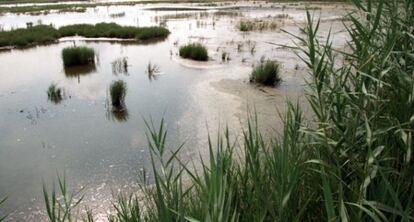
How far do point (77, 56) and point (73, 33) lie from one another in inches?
269

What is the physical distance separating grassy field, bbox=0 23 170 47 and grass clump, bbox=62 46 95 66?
4.63 m

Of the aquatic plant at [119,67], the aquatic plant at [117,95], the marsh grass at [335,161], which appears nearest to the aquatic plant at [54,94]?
the aquatic plant at [117,95]

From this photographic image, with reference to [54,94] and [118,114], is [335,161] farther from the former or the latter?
[54,94]

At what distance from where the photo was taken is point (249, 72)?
1020 centimetres

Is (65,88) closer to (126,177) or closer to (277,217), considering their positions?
(126,177)

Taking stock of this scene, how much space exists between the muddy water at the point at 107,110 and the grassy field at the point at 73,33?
5.57 feet

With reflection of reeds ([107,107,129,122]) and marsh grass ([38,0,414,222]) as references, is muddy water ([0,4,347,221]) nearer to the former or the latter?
reflection of reeds ([107,107,129,122])

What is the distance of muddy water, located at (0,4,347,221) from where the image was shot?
16.8 feet

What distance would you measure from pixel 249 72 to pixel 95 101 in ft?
13.5

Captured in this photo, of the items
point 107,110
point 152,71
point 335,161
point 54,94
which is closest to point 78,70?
point 152,71

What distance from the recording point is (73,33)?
18031 mm

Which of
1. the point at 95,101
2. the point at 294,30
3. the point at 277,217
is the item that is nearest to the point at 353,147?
the point at 277,217

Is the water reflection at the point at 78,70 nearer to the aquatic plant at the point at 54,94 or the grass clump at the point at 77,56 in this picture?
the grass clump at the point at 77,56

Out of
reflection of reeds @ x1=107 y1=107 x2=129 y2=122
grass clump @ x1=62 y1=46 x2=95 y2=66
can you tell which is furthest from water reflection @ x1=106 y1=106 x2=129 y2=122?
grass clump @ x1=62 y1=46 x2=95 y2=66
